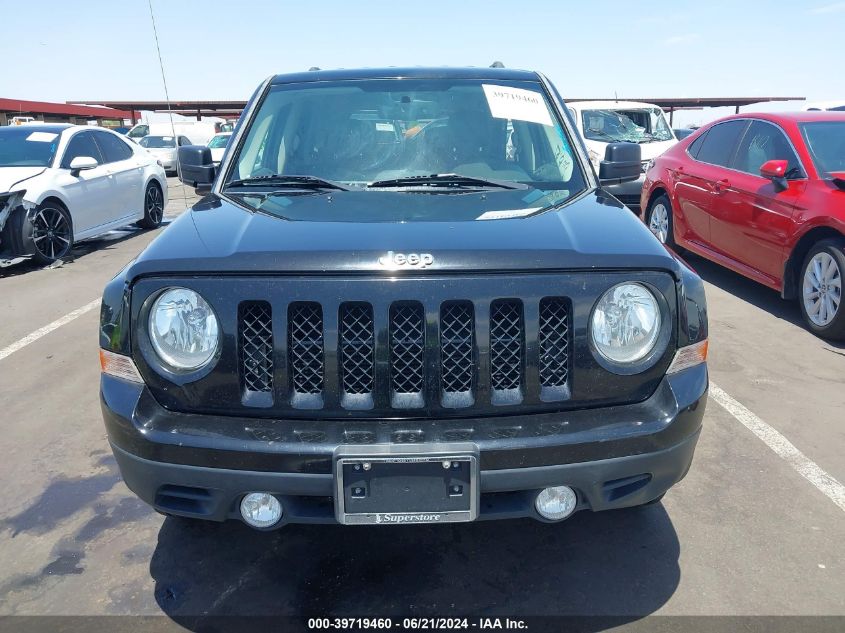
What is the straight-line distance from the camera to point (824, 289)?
17.3 ft

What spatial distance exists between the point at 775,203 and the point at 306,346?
16.1 ft

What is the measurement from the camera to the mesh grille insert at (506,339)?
2.15m

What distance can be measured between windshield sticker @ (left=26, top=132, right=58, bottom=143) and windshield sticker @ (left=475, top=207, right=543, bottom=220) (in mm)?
8198

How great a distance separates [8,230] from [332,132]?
6044mm

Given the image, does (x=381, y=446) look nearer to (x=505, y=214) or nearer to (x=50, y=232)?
(x=505, y=214)

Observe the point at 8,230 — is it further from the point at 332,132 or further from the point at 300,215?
the point at 300,215

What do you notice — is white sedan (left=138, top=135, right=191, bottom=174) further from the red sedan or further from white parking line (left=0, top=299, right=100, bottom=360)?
the red sedan

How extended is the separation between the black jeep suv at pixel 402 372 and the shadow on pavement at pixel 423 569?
450 millimetres

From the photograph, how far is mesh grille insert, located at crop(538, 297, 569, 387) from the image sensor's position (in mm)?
2182

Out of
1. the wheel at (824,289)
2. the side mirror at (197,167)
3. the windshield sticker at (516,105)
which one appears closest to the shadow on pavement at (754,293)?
the wheel at (824,289)

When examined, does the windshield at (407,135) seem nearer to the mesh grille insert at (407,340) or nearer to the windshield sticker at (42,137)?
the mesh grille insert at (407,340)

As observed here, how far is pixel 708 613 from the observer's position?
94.6 inches

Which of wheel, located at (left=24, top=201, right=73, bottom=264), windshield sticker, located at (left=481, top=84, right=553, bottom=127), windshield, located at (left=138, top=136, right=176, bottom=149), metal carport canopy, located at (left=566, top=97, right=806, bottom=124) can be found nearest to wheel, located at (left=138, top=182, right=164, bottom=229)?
wheel, located at (left=24, top=201, right=73, bottom=264)

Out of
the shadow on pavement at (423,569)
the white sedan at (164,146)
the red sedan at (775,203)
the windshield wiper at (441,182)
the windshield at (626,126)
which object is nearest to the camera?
the shadow on pavement at (423,569)
